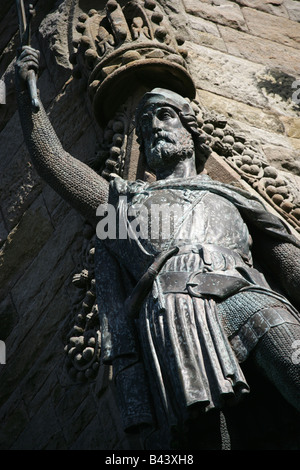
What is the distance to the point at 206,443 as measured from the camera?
5008mm

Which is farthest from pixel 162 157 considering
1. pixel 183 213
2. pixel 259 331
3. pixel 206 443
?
pixel 206 443

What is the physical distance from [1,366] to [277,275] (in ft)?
6.21

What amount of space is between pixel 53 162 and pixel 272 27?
116 inches

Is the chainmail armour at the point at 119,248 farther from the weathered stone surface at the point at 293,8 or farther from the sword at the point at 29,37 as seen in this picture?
the weathered stone surface at the point at 293,8

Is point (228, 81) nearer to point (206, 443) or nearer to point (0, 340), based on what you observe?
point (0, 340)

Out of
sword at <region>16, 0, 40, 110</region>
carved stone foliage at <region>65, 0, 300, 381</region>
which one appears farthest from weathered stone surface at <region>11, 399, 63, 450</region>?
sword at <region>16, 0, 40, 110</region>

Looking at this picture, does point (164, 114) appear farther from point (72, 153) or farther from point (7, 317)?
point (7, 317)

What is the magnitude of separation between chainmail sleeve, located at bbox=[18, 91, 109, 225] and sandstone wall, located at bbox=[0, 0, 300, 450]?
44cm

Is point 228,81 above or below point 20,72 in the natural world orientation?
below

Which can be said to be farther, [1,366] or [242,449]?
[1,366]

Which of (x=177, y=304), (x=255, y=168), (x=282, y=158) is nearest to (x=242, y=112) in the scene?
(x=282, y=158)

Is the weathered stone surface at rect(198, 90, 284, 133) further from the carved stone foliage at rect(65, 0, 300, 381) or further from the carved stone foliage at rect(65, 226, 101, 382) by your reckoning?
the carved stone foliage at rect(65, 226, 101, 382)

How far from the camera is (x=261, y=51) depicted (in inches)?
333

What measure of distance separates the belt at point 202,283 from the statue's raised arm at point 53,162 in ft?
3.51
